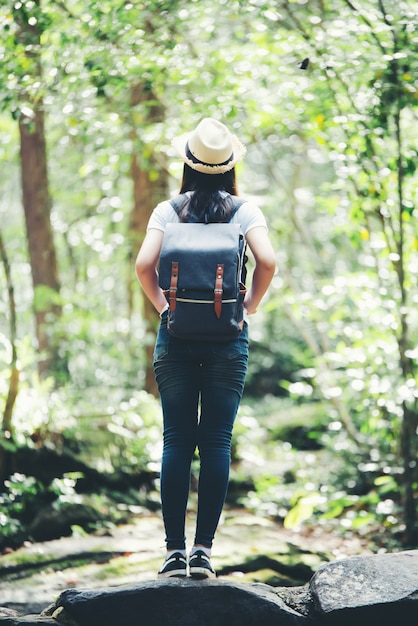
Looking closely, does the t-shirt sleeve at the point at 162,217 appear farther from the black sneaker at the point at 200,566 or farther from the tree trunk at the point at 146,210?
the tree trunk at the point at 146,210

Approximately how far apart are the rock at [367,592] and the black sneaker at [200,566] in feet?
1.59

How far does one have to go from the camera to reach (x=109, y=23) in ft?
16.9

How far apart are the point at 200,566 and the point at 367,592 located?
0.73 metres

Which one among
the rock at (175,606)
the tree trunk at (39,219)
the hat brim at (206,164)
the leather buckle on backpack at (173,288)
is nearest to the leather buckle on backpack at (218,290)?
the leather buckle on backpack at (173,288)

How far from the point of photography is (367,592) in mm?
3113

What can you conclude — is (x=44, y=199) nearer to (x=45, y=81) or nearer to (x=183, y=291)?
(x=45, y=81)

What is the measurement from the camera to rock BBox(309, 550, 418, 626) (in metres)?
3.04

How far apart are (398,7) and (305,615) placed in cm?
435

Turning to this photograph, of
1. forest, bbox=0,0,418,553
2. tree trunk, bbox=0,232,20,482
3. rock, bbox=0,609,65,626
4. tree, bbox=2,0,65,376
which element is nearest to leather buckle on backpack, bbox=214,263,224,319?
rock, bbox=0,609,65,626

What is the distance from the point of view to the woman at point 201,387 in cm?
324

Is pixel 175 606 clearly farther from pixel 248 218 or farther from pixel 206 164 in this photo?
pixel 206 164

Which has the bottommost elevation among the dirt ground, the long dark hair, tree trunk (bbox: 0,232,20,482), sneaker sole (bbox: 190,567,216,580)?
the dirt ground

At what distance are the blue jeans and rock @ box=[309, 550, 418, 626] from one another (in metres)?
0.57

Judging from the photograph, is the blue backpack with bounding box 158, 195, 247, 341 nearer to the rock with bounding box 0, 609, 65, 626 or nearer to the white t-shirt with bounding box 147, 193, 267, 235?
the white t-shirt with bounding box 147, 193, 267, 235
